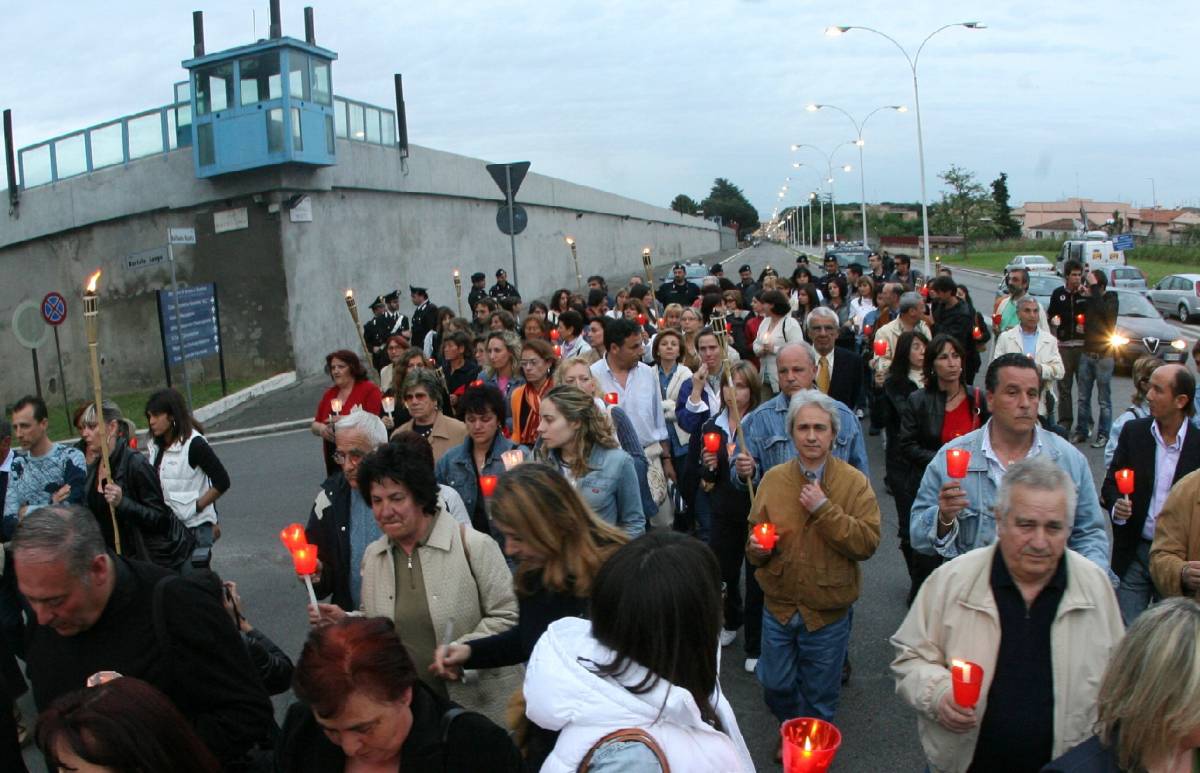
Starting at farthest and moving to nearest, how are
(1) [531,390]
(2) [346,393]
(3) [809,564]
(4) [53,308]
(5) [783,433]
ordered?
(4) [53,308] → (2) [346,393] → (1) [531,390] → (5) [783,433] → (3) [809,564]

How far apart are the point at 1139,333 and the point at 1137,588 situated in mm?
16412

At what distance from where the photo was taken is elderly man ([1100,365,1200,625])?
529 cm

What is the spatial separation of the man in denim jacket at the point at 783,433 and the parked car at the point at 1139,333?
43.3 ft

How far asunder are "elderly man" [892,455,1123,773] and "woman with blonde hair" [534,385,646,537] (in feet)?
6.64

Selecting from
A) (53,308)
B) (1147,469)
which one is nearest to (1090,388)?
(1147,469)

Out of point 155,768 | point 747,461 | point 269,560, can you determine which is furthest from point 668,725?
point 269,560

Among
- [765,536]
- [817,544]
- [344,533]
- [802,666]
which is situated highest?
[344,533]

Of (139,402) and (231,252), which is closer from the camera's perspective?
(139,402)

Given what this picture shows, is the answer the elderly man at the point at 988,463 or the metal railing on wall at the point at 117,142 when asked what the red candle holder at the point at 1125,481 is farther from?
the metal railing on wall at the point at 117,142

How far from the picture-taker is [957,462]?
13.9ft

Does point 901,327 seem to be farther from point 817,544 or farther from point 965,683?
point 965,683

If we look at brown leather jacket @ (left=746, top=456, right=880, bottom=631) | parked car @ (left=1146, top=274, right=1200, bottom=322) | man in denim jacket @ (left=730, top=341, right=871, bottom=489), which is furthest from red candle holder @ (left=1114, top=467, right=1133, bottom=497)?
parked car @ (left=1146, top=274, right=1200, bottom=322)

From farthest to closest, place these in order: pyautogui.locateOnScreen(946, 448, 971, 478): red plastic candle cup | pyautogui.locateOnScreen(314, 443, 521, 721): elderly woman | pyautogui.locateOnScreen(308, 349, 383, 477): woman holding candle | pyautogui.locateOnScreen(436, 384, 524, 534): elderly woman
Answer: pyautogui.locateOnScreen(308, 349, 383, 477): woman holding candle → pyautogui.locateOnScreen(436, 384, 524, 534): elderly woman → pyautogui.locateOnScreen(946, 448, 971, 478): red plastic candle cup → pyautogui.locateOnScreen(314, 443, 521, 721): elderly woman

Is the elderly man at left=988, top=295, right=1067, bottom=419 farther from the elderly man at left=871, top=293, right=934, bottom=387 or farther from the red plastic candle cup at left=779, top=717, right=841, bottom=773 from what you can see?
the red plastic candle cup at left=779, top=717, right=841, bottom=773
